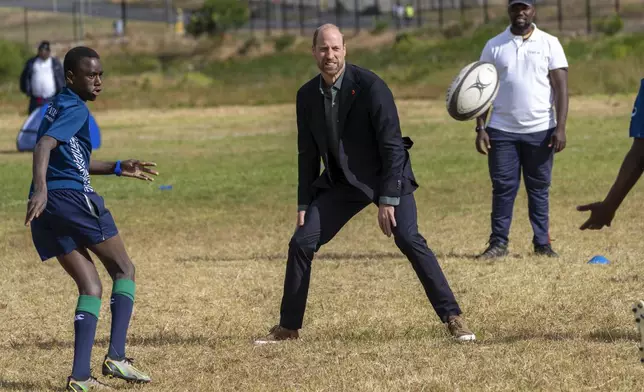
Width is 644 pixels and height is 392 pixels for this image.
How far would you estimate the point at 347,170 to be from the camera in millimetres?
7609

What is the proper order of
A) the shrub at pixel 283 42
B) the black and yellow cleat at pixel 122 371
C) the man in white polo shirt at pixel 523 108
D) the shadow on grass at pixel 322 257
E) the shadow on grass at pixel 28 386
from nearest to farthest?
the black and yellow cleat at pixel 122 371 < the shadow on grass at pixel 28 386 < the man in white polo shirt at pixel 523 108 < the shadow on grass at pixel 322 257 < the shrub at pixel 283 42

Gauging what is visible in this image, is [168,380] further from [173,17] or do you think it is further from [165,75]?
[173,17]

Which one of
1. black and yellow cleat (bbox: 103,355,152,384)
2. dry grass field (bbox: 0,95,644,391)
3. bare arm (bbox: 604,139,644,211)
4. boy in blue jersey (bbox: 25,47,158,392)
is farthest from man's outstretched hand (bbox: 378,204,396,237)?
black and yellow cleat (bbox: 103,355,152,384)

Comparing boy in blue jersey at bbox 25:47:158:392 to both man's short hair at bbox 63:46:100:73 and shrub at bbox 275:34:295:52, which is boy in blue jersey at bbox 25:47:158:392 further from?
shrub at bbox 275:34:295:52

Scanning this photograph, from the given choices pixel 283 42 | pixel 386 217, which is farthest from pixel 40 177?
pixel 283 42

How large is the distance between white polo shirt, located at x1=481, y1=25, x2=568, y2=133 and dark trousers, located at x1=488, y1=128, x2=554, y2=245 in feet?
0.33

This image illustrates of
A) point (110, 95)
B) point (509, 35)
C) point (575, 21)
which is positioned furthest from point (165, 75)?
point (509, 35)

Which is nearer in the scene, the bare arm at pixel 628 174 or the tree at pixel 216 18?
the bare arm at pixel 628 174

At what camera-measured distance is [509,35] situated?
11219 millimetres

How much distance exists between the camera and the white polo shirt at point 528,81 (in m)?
11.1

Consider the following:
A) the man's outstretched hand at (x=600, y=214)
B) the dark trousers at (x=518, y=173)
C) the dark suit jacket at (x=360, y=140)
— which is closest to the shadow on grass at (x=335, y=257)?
the dark trousers at (x=518, y=173)

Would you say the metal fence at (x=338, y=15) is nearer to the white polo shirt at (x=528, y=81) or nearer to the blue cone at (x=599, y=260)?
the white polo shirt at (x=528, y=81)

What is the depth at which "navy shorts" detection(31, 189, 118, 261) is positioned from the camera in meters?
6.65

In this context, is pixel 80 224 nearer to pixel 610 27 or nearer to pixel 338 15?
pixel 610 27
